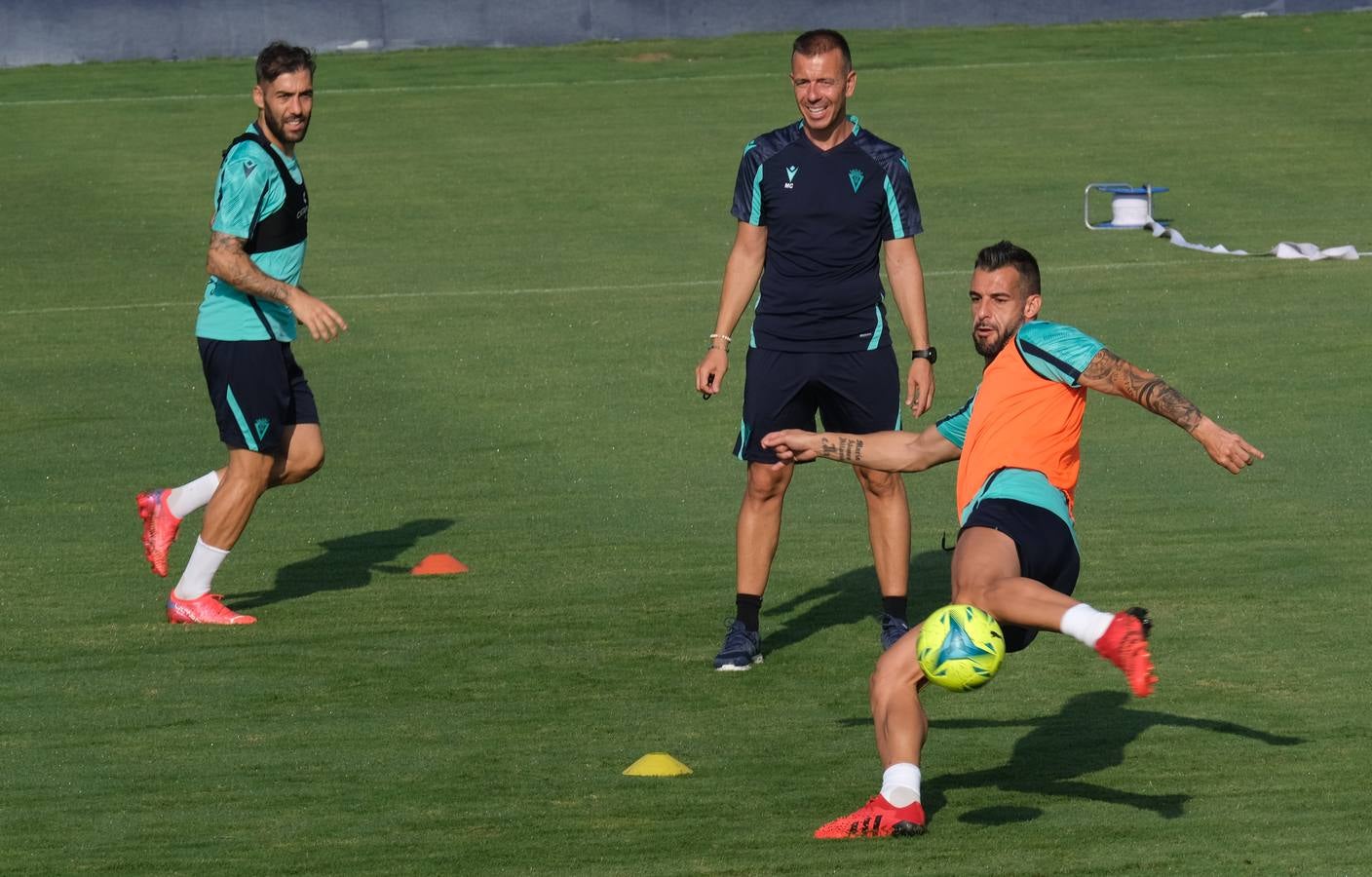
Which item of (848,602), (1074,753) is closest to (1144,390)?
(1074,753)

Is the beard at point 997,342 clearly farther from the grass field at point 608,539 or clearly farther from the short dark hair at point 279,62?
the short dark hair at point 279,62

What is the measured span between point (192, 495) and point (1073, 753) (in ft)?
15.6

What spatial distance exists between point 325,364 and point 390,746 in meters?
10.1

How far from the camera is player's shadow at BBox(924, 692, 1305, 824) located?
7.51 m

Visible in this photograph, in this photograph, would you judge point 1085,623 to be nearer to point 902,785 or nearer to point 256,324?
point 902,785

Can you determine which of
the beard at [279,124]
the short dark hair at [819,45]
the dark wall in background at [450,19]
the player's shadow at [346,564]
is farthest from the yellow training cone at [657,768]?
the dark wall in background at [450,19]

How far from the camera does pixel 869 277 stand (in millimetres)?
9867

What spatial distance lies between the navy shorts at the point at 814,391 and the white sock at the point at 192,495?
8.97 feet

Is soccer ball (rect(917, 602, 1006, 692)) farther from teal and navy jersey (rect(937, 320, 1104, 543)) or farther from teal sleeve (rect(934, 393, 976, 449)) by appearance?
teal sleeve (rect(934, 393, 976, 449))

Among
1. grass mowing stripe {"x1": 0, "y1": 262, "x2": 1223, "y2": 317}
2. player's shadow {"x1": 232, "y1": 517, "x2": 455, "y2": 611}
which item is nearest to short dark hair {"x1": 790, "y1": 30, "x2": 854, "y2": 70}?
player's shadow {"x1": 232, "y1": 517, "x2": 455, "y2": 611}

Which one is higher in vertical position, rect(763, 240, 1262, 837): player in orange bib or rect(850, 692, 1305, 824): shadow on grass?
rect(763, 240, 1262, 837): player in orange bib

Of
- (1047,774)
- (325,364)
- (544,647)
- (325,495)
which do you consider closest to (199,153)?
(325,364)

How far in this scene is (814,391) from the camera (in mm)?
9828

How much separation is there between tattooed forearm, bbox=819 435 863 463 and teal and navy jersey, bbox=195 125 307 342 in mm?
3172
